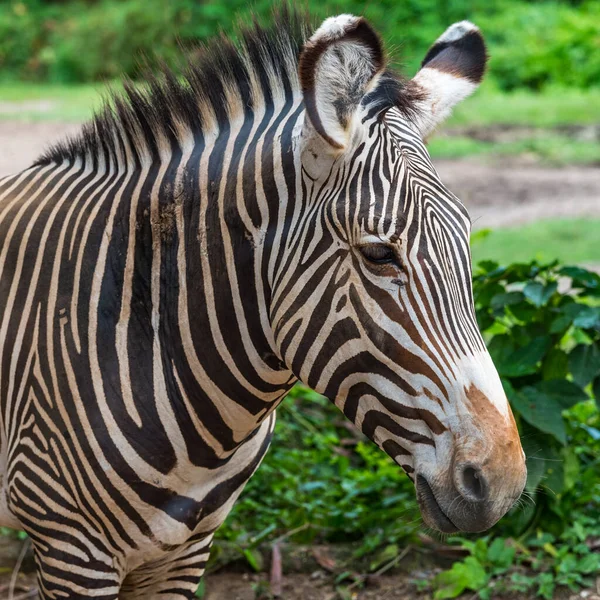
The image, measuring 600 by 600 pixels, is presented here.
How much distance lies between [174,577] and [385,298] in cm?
143

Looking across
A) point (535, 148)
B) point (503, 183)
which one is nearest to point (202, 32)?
point (535, 148)

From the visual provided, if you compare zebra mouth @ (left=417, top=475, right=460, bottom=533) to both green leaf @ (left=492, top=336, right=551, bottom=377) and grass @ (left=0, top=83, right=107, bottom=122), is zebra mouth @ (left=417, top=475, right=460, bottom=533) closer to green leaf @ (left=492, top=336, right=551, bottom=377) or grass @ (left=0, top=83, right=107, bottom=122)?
green leaf @ (left=492, top=336, right=551, bottom=377)

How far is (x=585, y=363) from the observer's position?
14.6ft

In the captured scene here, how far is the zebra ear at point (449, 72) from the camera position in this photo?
9.16 ft

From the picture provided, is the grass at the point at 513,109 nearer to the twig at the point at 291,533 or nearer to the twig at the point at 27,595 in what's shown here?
the twig at the point at 291,533

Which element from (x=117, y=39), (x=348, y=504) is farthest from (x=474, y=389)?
(x=117, y=39)

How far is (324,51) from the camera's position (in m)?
2.27

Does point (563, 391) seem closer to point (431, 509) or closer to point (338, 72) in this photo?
point (431, 509)

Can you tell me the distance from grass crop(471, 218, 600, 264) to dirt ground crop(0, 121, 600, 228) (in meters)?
0.39

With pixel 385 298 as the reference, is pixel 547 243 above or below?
below

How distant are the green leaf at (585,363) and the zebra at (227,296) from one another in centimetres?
201

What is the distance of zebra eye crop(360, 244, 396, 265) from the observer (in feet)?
7.62

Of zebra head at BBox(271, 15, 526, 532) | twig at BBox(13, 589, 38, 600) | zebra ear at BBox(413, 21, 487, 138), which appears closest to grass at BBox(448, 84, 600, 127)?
twig at BBox(13, 589, 38, 600)

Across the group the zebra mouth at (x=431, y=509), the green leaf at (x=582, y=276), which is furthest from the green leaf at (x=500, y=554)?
the zebra mouth at (x=431, y=509)
